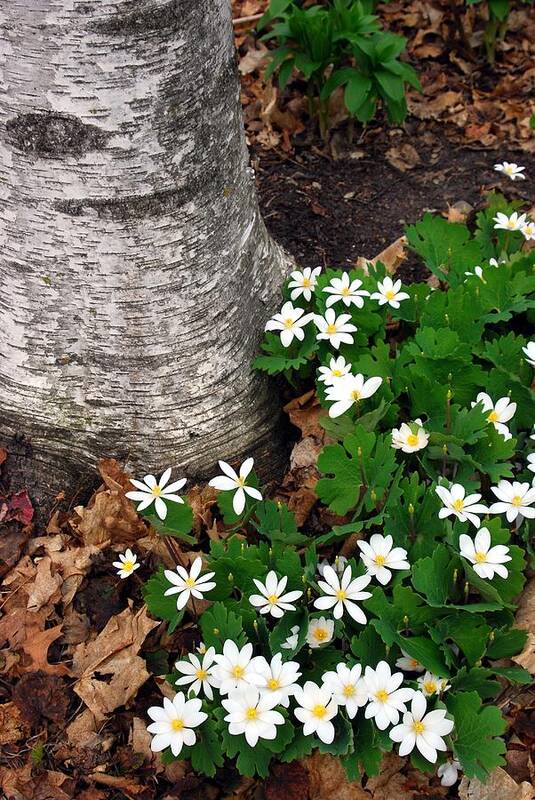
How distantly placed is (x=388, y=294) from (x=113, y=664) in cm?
133

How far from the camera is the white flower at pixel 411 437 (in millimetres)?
2002

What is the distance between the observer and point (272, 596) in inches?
71.4

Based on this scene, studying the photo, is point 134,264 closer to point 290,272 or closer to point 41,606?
point 290,272

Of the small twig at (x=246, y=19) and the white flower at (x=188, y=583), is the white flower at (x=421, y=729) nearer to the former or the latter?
the white flower at (x=188, y=583)

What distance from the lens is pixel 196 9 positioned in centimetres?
184

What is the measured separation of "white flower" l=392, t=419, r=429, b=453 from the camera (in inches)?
78.8

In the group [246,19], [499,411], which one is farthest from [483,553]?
[246,19]

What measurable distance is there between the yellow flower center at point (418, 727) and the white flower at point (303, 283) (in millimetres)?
1263

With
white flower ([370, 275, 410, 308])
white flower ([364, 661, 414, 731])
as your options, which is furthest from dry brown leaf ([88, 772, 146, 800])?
white flower ([370, 275, 410, 308])

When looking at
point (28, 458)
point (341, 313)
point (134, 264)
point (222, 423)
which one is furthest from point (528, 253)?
point (28, 458)

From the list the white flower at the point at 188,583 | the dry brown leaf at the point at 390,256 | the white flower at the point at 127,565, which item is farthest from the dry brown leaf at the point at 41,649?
the dry brown leaf at the point at 390,256

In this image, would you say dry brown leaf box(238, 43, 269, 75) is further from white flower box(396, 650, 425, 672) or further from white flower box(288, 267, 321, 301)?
white flower box(396, 650, 425, 672)

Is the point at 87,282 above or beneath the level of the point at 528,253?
above

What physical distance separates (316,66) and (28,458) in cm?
220
